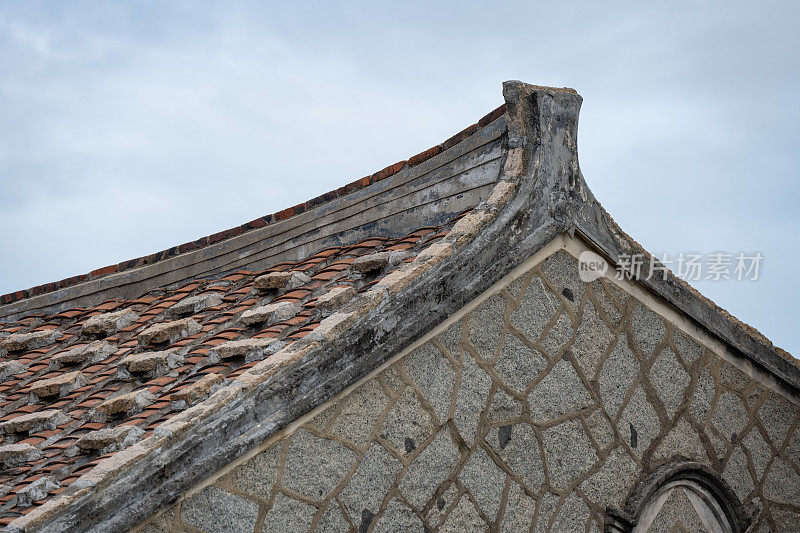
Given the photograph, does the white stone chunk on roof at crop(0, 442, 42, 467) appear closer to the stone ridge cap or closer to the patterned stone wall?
the patterned stone wall

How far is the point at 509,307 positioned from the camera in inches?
185

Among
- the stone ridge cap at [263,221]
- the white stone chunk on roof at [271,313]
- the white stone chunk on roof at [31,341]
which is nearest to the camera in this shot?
the white stone chunk on roof at [271,313]

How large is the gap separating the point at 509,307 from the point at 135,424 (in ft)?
5.88

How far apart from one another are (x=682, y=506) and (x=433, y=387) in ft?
6.15

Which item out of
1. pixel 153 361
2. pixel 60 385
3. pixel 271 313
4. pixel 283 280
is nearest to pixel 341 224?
pixel 283 280

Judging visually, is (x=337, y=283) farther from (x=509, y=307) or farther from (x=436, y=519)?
(x=436, y=519)

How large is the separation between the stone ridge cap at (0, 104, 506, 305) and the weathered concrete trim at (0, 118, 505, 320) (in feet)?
0.11

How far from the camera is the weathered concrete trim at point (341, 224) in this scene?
5301 millimetres

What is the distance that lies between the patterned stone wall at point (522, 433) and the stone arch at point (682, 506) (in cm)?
6

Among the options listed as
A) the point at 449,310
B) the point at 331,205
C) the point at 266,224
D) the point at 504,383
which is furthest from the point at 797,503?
the point at 266,224

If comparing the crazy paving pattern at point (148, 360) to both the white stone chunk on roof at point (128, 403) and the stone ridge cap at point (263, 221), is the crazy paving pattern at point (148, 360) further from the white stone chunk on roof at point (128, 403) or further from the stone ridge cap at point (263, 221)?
the stone ridge cap at point (263, 221)

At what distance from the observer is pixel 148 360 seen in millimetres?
5004

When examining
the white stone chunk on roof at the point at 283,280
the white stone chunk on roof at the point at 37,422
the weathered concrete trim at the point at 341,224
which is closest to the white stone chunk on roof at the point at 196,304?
the white stone chunk on roof at the point at 283,280

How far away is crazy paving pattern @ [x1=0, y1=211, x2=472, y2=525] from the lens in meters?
4.17
